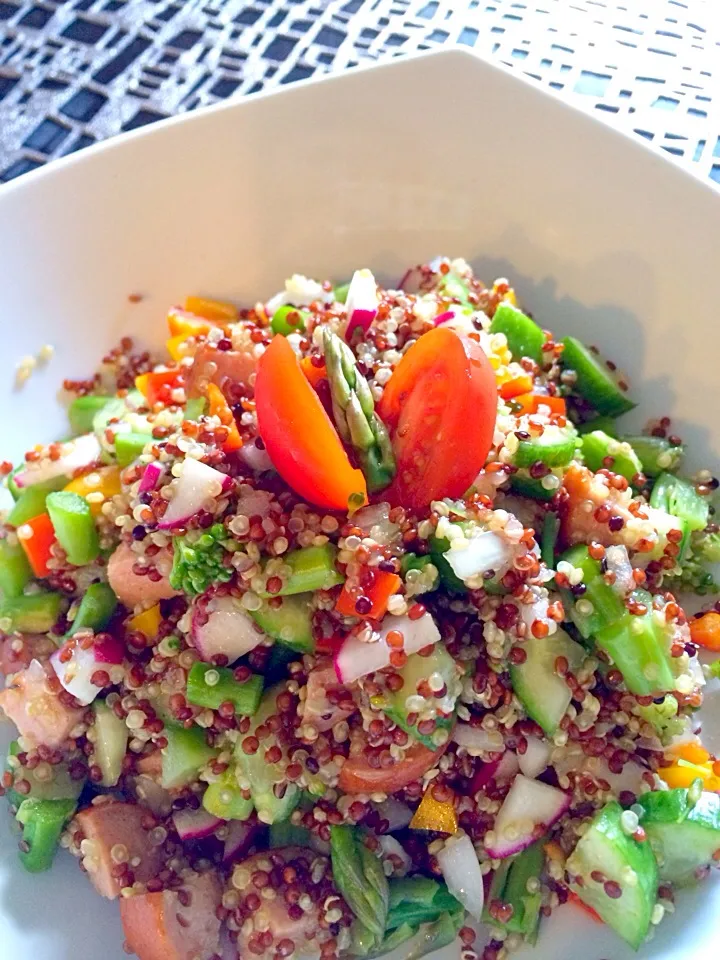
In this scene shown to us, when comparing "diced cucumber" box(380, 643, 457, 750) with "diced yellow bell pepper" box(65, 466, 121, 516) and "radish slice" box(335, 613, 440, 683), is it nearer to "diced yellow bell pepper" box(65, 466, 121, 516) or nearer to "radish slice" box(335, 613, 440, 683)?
"radish slice" box(335, 613, 440, 683)

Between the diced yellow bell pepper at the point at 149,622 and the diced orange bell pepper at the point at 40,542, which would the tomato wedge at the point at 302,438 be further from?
the diced orange bell pepper at the point at 40,542

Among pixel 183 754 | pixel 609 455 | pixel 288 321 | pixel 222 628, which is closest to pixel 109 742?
pixel 183 754

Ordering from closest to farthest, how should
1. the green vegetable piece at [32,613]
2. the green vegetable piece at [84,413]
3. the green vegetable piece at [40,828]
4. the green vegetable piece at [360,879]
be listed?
1. the green vegetable piece at [360,879]
2. the green vegetable piece at [40,828]
3. the green vegetable piece at [32,613]
4. the green vegetable piece at [84,413]

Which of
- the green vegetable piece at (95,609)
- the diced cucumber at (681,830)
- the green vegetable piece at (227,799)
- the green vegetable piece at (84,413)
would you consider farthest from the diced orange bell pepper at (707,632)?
the green vegetable piece at (84,413)

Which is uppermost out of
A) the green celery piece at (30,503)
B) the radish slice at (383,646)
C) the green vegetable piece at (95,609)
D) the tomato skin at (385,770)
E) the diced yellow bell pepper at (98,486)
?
the radish slice at (383,646)

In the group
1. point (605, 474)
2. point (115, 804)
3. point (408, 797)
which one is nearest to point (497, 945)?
point (408, 797)
